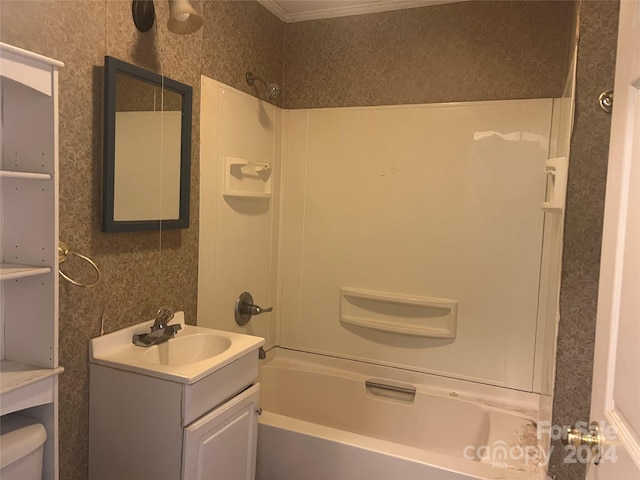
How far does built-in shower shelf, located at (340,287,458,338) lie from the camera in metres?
2.54

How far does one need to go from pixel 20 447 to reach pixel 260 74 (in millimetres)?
2044

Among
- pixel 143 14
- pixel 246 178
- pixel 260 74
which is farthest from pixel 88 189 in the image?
pixel 260 74

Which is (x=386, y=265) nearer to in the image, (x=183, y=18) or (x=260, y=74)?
(x=260, y=74)

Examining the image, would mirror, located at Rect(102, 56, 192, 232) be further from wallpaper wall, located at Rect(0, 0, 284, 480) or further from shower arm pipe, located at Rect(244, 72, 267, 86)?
shower arm pipe, located at Rect(244, 72, 267, 86)

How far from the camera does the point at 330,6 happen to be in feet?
8.54

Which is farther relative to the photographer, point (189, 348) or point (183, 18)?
point (189, 348)

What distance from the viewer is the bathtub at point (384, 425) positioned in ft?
6.13

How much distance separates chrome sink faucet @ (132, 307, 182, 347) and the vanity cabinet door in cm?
37

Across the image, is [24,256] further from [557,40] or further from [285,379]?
[557,40]

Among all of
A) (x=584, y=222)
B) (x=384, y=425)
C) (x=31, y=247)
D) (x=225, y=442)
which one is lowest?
(x=384, y=425)

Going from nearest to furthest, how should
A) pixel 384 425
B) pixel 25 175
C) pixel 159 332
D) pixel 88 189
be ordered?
pixel 25 175 → pixel 88 189 → pixel 159 332 → pixel 384 425

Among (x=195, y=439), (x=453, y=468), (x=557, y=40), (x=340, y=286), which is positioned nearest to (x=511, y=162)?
(x=557, y=40)

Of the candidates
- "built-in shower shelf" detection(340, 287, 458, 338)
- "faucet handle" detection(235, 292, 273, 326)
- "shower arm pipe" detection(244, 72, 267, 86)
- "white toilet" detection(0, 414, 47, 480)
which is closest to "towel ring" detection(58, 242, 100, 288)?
"white toilet" detection(0, 414, 47, 480)

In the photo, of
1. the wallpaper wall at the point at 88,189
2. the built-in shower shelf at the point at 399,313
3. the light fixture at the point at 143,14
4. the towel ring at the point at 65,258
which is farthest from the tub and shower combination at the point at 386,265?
the towel ring at the point at 65,258
